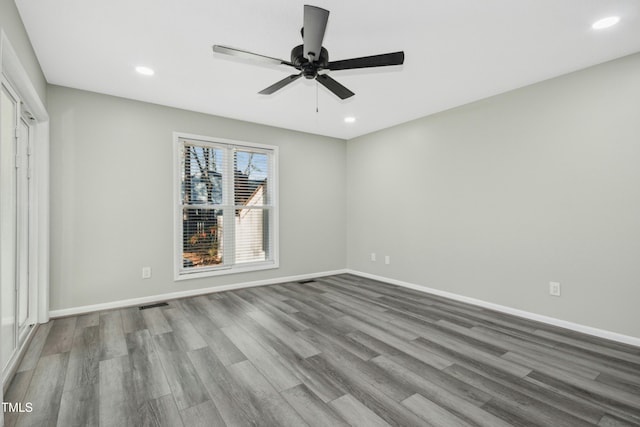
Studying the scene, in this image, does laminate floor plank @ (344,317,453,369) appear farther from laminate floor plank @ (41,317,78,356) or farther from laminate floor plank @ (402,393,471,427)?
laminate floor plank @ (41,317,78,356)

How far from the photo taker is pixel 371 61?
6.75 feet

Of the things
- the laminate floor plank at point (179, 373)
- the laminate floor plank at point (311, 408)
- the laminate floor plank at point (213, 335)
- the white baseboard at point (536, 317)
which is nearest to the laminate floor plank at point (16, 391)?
the laminate floor plank at point (179, 373)

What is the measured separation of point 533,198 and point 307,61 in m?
2.77

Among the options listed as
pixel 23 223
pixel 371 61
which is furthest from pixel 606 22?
pixel 23 223

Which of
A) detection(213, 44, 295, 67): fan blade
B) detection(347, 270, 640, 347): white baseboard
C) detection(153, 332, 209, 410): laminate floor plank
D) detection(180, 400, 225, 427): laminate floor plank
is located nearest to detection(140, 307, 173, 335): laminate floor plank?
detection(153, 332, 209, 410): laminate floor plank

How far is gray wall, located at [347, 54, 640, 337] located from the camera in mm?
2723

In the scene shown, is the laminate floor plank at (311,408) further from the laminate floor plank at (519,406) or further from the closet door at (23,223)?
the closet door at (23,223)

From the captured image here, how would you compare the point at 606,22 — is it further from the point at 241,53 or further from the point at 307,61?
the point at 241,53

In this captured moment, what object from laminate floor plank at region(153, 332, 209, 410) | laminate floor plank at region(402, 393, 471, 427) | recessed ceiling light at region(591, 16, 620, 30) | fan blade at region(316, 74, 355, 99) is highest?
recessed ceiling light at region(591, 16, 620, 30)

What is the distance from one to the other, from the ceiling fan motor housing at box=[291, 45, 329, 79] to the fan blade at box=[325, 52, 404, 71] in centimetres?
5

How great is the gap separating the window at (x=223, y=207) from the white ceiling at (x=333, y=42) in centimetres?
89

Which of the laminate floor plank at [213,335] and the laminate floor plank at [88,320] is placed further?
the laminate floor plank at [88,320]

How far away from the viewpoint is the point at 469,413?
68.6 inches

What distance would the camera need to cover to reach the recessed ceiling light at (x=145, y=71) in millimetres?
2953
